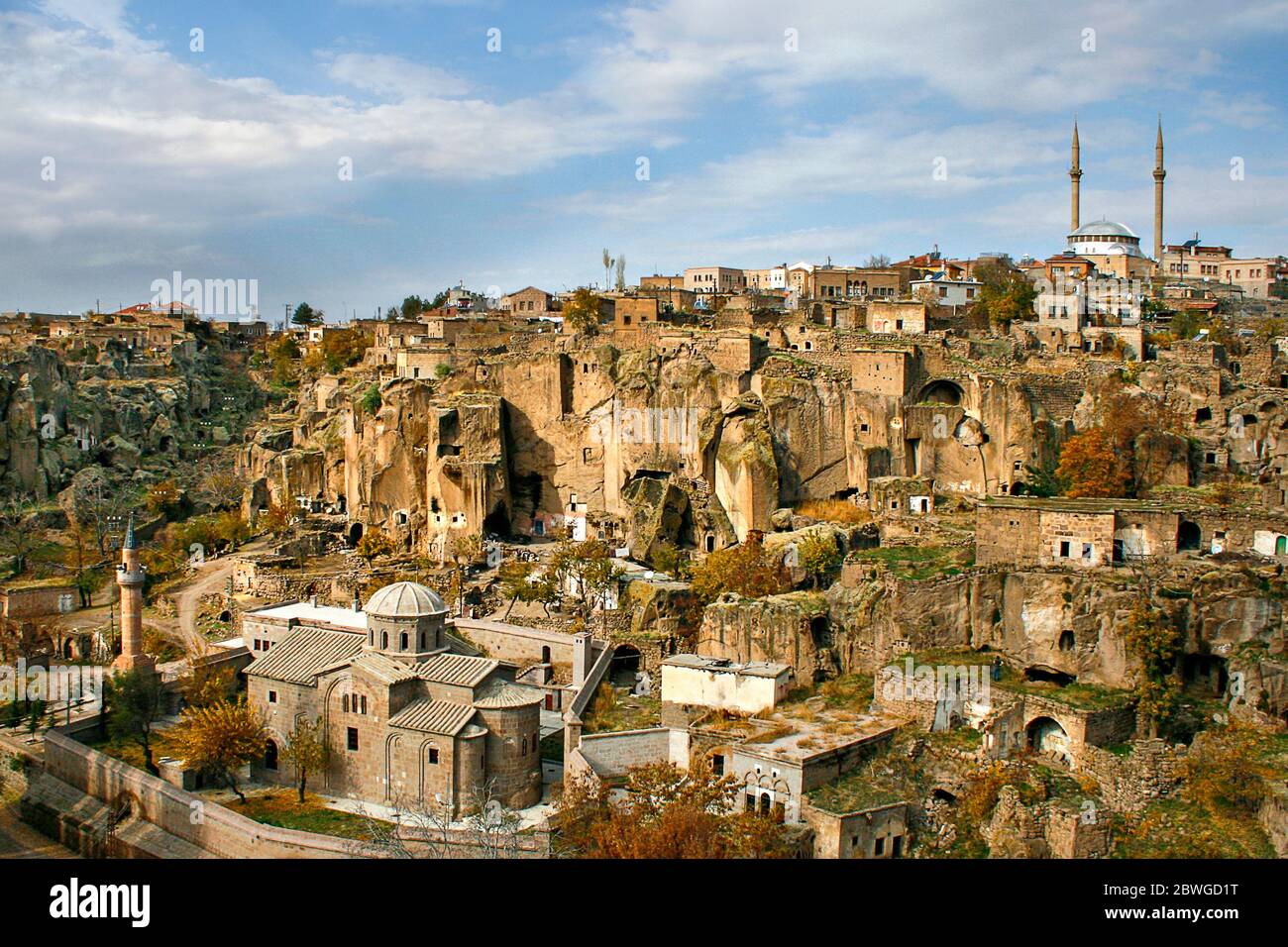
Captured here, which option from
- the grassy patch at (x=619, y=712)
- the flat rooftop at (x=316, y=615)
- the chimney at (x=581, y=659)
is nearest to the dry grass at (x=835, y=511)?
the chimney at (x=581, y=659)

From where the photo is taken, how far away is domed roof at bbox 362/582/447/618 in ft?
76.5

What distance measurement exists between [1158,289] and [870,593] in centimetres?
2883

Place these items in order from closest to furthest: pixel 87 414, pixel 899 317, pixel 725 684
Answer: pixel 725 684 < pixel 899 317 < pixel 87 414

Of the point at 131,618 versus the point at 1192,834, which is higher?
the point at 131,618

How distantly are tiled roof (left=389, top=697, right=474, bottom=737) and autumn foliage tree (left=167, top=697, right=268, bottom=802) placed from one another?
2734 millimetres

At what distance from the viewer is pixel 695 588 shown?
27734 mm

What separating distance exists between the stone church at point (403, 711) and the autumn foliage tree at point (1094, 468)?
1234cm

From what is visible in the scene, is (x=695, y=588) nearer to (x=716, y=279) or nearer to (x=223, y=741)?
(x=223, y=741)

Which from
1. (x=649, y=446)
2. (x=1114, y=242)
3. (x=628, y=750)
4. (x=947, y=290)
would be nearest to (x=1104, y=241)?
(x=1114, y=242)

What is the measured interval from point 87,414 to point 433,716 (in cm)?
3082

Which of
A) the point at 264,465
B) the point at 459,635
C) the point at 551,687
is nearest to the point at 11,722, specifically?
the point at 459,635

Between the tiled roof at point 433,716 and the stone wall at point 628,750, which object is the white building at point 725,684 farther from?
the tiled roof at point 433,716
